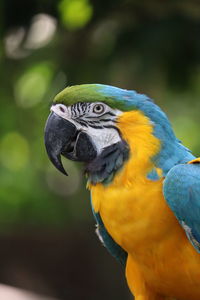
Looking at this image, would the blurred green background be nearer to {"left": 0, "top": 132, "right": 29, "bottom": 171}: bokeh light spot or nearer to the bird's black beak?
{"left": 0, "top": 132, "right": 29, "bottom": 171}: bokeh light spot

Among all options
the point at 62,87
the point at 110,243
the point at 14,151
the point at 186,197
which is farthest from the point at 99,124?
the point at 14,151

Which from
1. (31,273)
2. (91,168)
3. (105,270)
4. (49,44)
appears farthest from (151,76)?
(31,273)

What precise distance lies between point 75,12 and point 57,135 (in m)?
1.85

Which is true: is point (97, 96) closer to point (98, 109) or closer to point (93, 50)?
point (98, 109)

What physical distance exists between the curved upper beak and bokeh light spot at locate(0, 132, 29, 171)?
177 inches

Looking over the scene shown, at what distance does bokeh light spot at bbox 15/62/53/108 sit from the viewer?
17.0 feet

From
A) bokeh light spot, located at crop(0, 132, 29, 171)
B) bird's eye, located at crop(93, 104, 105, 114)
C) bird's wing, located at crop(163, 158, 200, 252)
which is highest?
bird's eye, located at crop(93, 104, 105, 114)

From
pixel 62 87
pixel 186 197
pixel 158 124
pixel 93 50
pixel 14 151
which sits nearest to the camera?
pixel 186 197

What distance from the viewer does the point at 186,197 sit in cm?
270

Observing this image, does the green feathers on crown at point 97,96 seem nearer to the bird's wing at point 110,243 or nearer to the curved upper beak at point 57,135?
the curved upper beak at point 57,135

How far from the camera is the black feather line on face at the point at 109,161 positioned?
2.79 meters

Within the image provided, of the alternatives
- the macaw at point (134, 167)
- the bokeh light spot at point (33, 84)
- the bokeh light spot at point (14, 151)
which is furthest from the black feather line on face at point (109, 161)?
the bokeh light spot at point (14, 151)

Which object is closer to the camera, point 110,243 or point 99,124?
point 99,124

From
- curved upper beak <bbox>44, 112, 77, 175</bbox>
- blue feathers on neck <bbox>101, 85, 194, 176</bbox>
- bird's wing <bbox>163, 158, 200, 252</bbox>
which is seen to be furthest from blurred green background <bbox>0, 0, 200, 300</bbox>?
bird's wing <bbox>163, 158, 200, 252</bbox>
